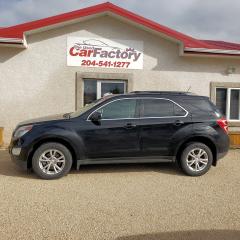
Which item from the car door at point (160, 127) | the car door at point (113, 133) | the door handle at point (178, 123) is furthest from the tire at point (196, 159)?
the car door at point (113, 133)

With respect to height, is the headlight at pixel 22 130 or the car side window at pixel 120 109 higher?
the car side window at pixel 120 109

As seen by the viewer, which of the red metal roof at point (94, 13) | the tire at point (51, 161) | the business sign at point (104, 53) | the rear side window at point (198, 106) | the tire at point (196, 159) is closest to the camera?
the tire at point (51, 161)

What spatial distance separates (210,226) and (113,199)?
5.32 feet

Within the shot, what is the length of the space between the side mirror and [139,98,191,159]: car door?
89 centimetres

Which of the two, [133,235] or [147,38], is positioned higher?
[147,38]

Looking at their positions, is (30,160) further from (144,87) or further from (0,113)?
Result: (144,87)

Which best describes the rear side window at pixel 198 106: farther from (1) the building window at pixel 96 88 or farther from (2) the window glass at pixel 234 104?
(2) the window glass at pixel 234 104

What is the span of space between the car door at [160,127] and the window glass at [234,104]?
520 cm

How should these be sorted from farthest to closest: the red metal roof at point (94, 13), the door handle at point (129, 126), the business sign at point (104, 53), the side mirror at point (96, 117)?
the business sign at point (104, 53)
the red metal roof at point (94, 13)
the door handle at point (129, 126)
the side mirror at point (96, 117)

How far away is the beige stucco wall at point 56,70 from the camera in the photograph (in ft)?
31.2

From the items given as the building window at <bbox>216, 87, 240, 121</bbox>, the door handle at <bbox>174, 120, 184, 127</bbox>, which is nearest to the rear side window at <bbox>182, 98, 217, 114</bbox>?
the door handle at <bbox>174, 120, 184, 127</bbox>

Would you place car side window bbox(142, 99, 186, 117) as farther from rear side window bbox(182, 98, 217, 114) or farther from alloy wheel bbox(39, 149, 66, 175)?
alloy wheel bbox(39, 149, 66, 175)

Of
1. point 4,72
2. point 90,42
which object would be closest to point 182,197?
point 90,42

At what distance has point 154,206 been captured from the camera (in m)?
4.57
